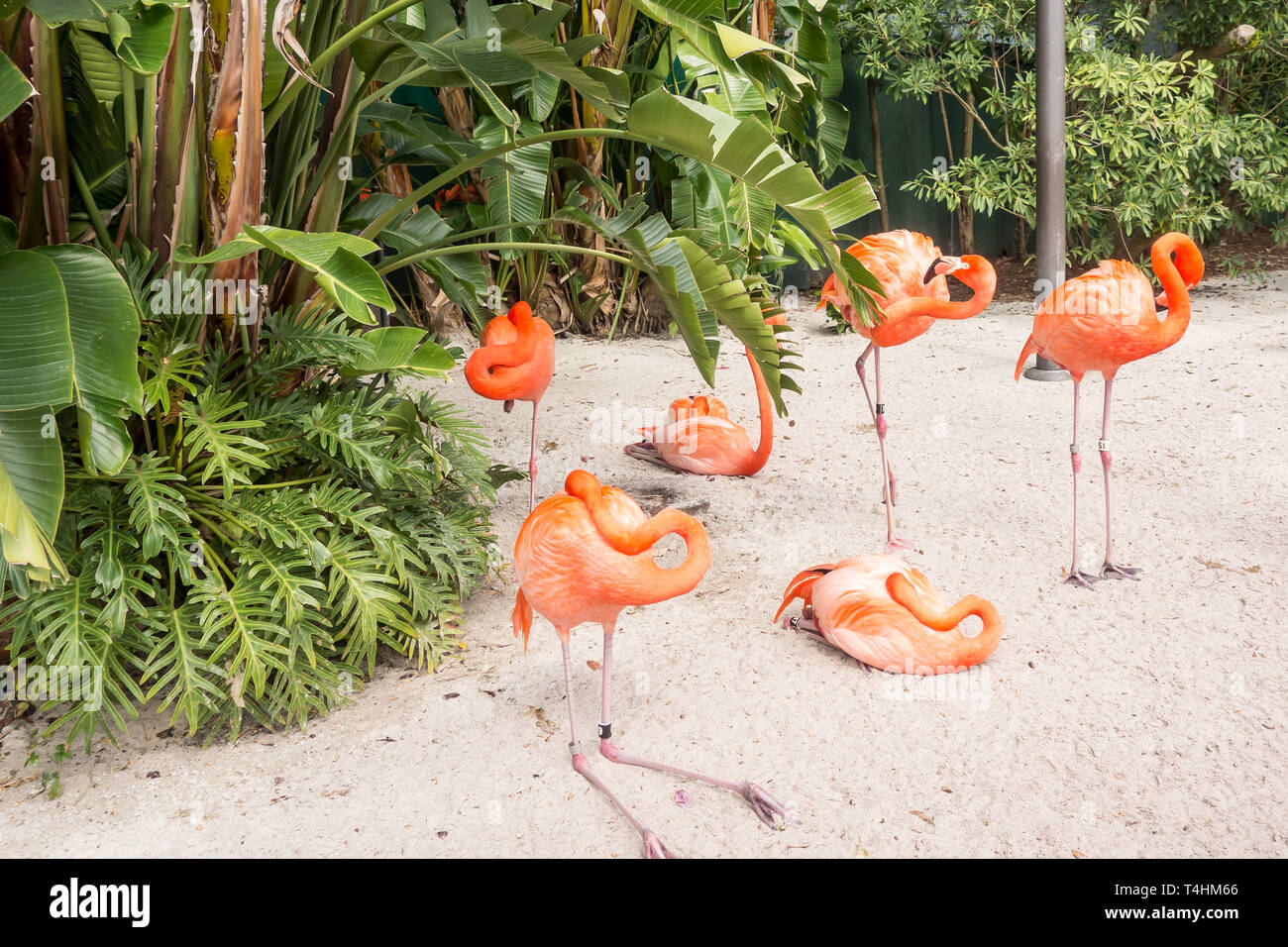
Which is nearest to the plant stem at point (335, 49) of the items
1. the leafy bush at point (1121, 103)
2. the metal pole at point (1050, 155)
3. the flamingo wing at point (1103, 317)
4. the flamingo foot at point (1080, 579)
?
the flamingo wing at point (1103, 317)

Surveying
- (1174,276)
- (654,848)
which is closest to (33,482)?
(654,848)

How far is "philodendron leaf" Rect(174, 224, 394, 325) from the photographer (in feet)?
6.72

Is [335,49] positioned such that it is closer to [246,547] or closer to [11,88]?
[11,88]

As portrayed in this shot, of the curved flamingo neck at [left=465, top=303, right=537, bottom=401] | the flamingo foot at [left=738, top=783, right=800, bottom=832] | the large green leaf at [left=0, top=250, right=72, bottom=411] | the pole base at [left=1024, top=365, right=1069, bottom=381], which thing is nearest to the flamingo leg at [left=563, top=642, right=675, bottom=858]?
the flamingo foot at [left=738, top=783, right=800, bottom=832]

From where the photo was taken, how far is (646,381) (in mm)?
5324

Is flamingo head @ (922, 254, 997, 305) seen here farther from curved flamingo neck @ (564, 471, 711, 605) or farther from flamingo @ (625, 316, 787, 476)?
curved flamingo neck @ (564, 471, 711, 605)

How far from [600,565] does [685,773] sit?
0.55 meters

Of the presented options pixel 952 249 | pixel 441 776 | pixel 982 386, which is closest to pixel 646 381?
pixel 982 386

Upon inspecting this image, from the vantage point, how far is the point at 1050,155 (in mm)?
5223

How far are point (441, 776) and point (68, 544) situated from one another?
1.10 m

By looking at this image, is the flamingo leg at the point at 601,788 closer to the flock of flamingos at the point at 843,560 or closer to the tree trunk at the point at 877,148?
the flock of flamingos at the point at 843,560

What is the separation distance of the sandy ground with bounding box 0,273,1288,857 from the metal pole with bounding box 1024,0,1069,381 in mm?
1338

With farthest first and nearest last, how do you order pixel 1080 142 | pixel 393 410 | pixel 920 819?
1. pixel 1080 142
2. pixel 393 410
3. pixel 920 819

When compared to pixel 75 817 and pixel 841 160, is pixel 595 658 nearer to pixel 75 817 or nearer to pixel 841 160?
pixel 75 817
